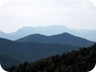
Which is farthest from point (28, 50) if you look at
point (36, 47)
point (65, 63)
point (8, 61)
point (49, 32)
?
point (65, 63)

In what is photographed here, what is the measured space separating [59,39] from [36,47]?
1.93 ft

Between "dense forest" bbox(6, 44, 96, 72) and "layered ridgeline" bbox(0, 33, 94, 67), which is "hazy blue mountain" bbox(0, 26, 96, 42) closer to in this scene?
"layered ridgeline" bbox(0, 33, 94, 67)

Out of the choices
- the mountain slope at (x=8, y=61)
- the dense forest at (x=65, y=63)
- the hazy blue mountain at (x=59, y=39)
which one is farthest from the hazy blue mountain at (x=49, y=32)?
the mountain slope at (x=8, y=61)

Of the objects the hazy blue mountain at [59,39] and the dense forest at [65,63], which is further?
the hazy blue mountain at [59,39]

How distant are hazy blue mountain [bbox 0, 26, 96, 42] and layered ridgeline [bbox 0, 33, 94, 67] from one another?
3.5 inches

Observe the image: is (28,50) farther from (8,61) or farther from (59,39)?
(59,39)

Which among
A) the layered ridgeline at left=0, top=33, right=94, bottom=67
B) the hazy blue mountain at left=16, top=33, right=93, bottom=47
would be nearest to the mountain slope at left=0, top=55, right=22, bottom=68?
the layered ridgeline at left=0, top=33, right=94, bottom=67

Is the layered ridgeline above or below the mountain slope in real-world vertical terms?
above

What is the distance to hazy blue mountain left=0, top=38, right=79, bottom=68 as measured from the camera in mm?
5082

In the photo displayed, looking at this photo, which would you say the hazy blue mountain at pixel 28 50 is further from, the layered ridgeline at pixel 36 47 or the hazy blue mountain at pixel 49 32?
the hazy blue mountain at pixel 49 32

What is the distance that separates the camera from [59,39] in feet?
17.6

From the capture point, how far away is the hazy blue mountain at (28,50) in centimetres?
508

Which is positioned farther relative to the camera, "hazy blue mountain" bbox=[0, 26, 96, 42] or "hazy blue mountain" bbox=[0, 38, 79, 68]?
A: "hazy blue mountain" bbox=[0, 26, 96, 42]

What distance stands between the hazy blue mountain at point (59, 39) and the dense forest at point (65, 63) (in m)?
0.16
